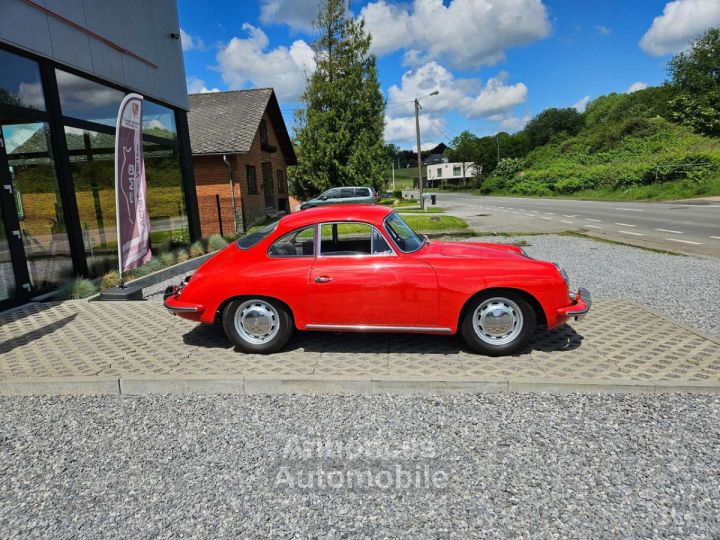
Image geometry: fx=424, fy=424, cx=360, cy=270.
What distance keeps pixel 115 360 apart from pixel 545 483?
378 cm

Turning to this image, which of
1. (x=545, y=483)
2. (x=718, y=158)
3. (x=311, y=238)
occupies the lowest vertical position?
(x=545, y=483)

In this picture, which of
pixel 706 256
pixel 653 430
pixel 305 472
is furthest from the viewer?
pixel 706 256

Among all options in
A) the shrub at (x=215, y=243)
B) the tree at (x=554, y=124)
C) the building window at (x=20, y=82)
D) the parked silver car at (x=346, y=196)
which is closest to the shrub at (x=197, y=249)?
the shrub at (x=215, y=243)

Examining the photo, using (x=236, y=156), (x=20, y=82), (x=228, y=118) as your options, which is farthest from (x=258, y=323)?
(x=228, y=118)

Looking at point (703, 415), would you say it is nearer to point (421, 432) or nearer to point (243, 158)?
point (421, 432)

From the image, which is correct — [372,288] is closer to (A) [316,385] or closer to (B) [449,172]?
(A) [316,385]

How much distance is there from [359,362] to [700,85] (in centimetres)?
5802

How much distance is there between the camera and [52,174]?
7.14 m

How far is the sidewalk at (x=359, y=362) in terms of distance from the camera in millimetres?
3424

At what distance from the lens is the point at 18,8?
20.3 feet

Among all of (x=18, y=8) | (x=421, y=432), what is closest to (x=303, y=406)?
(x=421, y=432)

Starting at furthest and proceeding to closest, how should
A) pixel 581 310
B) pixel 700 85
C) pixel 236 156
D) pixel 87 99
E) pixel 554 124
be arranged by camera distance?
1. pixel 554 124
2. pixel 700 85
3. pixel 236 156
4. pixel 87 99
5. pixel 581 310

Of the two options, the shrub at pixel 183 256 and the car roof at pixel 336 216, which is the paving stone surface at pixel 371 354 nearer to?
the car roof at pixel 336 216

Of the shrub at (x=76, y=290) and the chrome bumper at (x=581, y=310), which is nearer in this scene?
the chrome bumper at (x=581, y=310)
